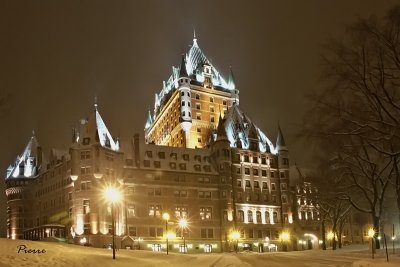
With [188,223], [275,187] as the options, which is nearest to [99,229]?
[188,223]

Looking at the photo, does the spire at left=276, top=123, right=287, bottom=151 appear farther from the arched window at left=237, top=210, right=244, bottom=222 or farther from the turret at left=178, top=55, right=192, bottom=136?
the turret at left=178, top=55, right=192, bottom=136

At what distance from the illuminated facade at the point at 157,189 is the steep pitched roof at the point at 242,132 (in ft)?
0.73

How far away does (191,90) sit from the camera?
441ft

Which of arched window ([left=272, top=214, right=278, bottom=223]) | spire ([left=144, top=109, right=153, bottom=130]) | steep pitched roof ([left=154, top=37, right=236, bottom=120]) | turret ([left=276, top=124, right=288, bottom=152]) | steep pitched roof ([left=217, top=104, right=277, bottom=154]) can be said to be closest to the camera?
arched window ([left=272, top=214, right=278, bottom=223])

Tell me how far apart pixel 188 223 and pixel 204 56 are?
6403cm

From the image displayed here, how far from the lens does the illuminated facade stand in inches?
3462

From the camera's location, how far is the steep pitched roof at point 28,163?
353ft

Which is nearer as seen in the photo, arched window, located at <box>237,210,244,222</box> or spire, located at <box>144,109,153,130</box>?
arched window, located at <box>237,210,244,222</box>

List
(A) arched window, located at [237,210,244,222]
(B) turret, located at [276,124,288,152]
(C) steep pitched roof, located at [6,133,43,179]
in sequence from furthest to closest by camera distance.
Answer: (B) turret, located at [276,124,288,152] → (C) steep pitched roof, located at [6,133,43,179] → (A) arched window, located at [237,210,244,222]

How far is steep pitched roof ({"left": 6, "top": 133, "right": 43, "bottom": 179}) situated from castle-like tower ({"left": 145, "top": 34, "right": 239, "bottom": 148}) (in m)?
35.9

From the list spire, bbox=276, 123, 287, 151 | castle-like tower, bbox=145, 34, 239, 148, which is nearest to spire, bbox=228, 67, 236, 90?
castle-like tower, bbox=145, 34, 239, 148

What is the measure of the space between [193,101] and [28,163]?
45.0 meters

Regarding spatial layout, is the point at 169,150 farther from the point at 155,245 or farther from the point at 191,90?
→ the point at 191,90

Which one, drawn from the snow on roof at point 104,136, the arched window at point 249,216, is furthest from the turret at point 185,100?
the snow on roof at point 104,136
